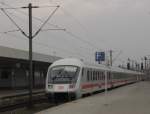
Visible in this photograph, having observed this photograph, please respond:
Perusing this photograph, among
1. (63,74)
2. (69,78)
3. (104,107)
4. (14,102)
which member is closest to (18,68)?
(14,102)

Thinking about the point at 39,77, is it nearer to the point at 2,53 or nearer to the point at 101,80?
the point at 2,53

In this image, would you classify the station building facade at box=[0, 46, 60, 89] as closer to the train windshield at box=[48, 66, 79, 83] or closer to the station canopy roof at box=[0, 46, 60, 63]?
the station canopy roof at box=[0, 46, 60, 63]

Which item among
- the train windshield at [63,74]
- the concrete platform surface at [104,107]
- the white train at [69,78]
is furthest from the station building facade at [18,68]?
the concrete platform surface at [104,107]

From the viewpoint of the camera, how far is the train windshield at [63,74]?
27505 millimetres

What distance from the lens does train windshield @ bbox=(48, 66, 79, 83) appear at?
27.5m

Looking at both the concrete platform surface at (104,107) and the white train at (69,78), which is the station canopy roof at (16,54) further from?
the concrete platform surface at (104,107)

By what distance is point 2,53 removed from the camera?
135ft

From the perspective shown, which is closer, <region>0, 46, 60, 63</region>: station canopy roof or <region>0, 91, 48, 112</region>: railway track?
<region>0, 91, 48, 112</region>: railway track

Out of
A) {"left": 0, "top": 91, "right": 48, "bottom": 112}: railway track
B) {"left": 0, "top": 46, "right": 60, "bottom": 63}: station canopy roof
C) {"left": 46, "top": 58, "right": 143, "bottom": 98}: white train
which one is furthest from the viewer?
{"left": 0, "top": 46, "right": 60, "bottom": 63}: station canopy roof

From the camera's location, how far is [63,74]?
2788 cm

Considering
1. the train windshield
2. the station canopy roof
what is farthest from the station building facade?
the train windshield

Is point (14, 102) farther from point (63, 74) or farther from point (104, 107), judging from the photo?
point (104, 107)

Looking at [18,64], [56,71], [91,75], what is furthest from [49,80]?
[18,64]

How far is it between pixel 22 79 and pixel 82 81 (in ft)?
105
